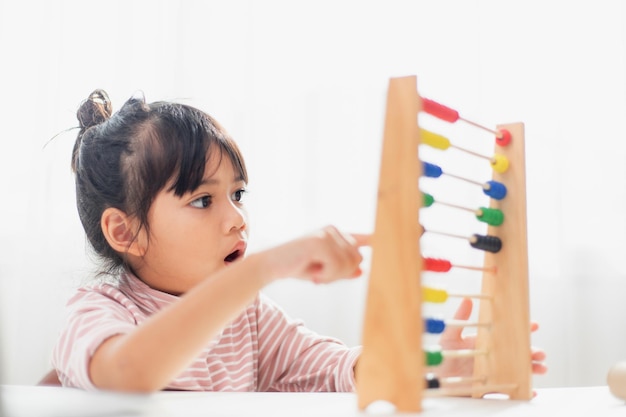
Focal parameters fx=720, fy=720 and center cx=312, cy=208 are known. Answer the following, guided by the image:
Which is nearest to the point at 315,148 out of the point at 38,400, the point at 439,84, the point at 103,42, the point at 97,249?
the point at 439,84

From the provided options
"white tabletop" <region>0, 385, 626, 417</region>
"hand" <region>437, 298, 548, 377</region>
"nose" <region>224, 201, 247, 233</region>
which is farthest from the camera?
"nose" <region>224, 201, 247, 233</region>

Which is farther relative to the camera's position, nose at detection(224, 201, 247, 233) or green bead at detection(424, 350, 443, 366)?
nose at detection(224, 201, 247, 233)

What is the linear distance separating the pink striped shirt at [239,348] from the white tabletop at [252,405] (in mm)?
105

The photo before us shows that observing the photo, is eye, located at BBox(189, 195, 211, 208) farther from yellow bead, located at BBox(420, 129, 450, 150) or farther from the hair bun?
yellow bead, located at BBox(420, 129, 450, 150)

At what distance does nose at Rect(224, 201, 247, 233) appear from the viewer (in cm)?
97

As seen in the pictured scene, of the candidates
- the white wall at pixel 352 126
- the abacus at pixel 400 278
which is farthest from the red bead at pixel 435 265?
the white wall at pixel 352 126

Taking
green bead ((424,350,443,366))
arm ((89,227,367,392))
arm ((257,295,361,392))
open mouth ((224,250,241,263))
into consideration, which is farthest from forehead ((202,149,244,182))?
green bead ((424,350,443,366))

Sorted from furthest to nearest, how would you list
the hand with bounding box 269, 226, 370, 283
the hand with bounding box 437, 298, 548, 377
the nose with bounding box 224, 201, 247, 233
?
the nose with bounding box 224, 201, 247, 233, the hand with bounding box 437, 298, 548, 377, the hand with bounding box 269, 226, 370, 283

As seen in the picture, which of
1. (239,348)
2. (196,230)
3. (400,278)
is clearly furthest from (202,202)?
(400,278)

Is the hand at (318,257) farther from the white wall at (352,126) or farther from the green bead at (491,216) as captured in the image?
the white wall at (352,126)

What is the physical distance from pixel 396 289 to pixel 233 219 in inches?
16.5

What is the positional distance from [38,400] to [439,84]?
3.93 ft

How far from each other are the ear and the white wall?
1.93ft

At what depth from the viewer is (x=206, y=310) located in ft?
2.14
